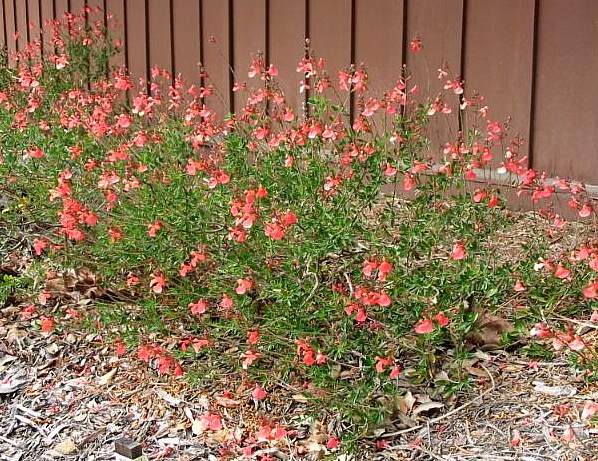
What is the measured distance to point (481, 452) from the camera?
2.68m

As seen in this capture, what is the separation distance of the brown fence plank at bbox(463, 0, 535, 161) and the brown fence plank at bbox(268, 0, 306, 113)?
1196mm

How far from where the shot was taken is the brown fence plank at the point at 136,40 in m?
6.84

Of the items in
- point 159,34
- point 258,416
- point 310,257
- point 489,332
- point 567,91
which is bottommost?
point 258,416

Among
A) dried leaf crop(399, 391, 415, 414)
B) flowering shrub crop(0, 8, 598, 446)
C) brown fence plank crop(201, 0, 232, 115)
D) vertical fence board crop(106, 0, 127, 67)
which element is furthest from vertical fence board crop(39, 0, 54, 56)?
dried leaf crop(399, 391, 415, 414)

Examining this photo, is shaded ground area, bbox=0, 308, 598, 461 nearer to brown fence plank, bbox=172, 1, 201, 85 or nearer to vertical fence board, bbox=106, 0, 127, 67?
brown fence plank, bbox=172, 1, 201, 85

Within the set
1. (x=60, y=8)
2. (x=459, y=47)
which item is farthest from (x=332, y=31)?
(x=60, y=8)

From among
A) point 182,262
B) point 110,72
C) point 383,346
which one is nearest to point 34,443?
point 182,262

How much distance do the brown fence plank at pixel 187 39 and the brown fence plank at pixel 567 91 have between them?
2.71 m

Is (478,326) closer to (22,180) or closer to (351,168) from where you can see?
(351,168)

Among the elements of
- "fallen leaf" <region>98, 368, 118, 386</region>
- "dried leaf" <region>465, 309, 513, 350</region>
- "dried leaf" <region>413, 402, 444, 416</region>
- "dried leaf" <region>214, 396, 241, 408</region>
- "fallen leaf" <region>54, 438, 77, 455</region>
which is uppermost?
"dried leaf" <region>465, 309, 513, 350</region>

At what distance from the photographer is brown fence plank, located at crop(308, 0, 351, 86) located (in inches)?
201

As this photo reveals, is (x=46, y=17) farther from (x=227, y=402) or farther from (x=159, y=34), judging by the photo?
(x=227, y=402)

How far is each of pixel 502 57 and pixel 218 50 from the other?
2.30m

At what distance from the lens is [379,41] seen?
4.93 meters
